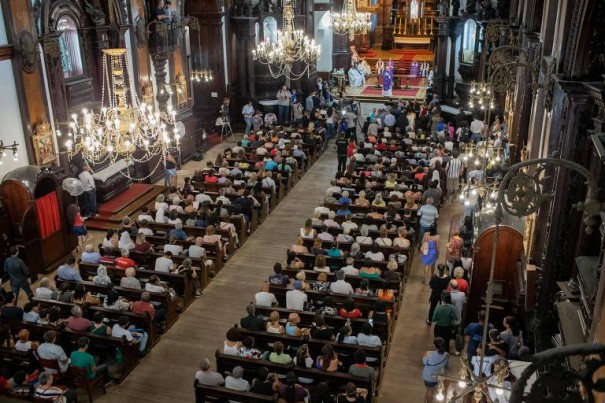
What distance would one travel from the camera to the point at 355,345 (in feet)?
31.2

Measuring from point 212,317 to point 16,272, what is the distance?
4.00m

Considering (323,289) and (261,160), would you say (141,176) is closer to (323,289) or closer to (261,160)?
(261,160)

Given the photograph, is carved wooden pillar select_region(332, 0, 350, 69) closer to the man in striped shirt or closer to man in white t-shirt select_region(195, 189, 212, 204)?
the man in striped shirt

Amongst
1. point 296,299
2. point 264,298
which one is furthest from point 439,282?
point 264,298

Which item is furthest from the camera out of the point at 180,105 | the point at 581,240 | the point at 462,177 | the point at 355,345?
the point at 180,105

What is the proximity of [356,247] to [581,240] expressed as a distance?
551cm

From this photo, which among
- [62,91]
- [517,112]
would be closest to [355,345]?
[517,112]

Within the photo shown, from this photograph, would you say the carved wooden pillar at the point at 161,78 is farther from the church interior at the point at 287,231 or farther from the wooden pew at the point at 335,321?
the wooden pew at the point at 335,321

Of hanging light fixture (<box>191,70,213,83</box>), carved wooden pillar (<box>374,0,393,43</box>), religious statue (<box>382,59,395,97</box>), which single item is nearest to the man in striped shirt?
hanging light fixture (<box>191,70,213,83</box>)

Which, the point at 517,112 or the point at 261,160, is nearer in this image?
the point at 517,112

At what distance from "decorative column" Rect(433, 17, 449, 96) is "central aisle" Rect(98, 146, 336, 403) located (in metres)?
11.2

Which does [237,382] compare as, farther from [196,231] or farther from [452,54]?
[452,54]

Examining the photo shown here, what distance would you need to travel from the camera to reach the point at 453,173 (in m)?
17.6

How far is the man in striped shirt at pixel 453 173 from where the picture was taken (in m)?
17.4
